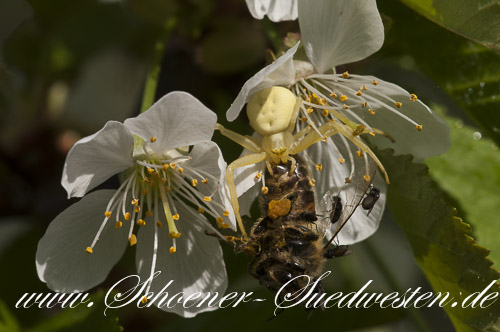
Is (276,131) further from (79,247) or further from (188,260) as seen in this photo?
(79,247)

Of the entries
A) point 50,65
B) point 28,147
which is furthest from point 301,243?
point 50,65

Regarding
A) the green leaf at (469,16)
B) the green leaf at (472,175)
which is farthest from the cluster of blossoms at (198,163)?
the green leaf at (472,175)

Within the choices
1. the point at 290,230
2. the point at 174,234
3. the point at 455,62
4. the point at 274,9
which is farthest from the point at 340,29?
the point at 174,234

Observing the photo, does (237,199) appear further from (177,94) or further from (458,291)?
(458,291)

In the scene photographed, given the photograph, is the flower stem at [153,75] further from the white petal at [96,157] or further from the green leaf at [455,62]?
the green leaf at [455,62]

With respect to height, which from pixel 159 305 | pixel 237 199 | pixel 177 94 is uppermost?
pixel 177 94

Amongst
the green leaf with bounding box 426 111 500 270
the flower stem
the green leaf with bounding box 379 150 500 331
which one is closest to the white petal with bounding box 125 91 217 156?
the flower stem
